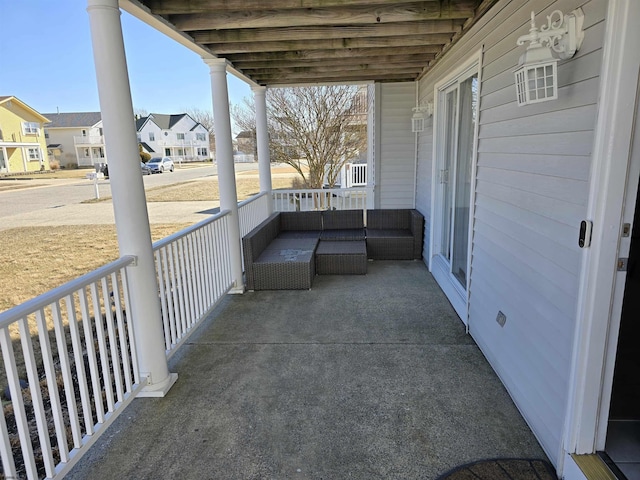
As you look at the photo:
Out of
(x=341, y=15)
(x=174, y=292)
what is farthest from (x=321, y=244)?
(x=341, y=15)

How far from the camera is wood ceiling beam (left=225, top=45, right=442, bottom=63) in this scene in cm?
416

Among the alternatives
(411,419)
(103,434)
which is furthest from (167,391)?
(411,419)

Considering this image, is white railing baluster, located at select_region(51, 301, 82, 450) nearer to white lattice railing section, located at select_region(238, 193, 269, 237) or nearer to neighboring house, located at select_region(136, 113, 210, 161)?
white lattice railing section, located at select_region(238, 193, 269, 237)

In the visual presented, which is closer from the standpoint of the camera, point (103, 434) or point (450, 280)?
point (103, 434)

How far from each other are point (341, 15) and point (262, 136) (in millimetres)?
3262

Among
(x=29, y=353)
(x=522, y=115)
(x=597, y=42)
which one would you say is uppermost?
(x=597, y=42)

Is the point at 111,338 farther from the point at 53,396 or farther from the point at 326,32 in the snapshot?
the point at 326,32

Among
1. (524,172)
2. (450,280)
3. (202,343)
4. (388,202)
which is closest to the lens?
(524,172)

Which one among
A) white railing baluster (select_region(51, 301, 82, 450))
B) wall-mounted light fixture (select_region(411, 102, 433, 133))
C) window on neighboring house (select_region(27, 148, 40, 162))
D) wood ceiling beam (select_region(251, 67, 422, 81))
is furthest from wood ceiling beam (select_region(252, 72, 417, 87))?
window on neighboring house (select_region(27, 148, 40, 162))

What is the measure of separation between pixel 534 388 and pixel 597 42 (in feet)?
5.46

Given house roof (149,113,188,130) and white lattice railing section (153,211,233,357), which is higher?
house roof (149,113,188,130)

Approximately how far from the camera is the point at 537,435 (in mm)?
2047

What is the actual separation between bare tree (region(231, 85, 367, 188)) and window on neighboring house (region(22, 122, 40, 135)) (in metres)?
7.00

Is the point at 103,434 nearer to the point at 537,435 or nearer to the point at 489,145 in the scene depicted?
the point at 537,435
